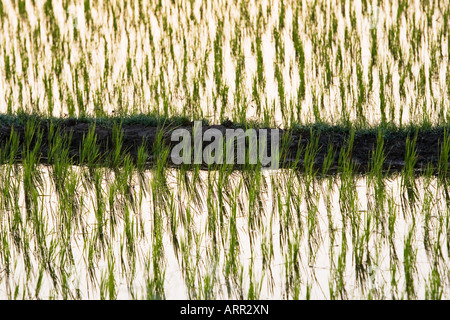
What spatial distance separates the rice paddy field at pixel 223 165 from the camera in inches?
123

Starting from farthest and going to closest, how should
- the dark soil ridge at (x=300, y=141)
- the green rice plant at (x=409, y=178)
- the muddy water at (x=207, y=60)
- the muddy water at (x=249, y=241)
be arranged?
the muddy water at (x=207, y=60) → the dark soil ridge at (x=300, y=141) → the green rice plant at (x=409, y=178) → the muddy water at (x=249, y=241)

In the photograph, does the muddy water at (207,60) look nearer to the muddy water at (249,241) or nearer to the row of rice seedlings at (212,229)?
the row of rice seedlings at (212,229)

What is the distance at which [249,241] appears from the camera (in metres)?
3.43

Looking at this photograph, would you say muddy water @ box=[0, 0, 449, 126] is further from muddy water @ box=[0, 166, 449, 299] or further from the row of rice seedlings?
muddy water @ box=[0, 166, 449, 299]

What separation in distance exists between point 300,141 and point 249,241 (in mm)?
1374

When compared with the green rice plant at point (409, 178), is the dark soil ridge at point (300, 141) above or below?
above

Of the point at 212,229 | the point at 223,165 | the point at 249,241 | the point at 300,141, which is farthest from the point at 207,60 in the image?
the point at 249,241

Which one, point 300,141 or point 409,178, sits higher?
point 300,141

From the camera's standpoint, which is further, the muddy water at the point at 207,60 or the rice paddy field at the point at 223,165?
the muddy water at the point at 207,60

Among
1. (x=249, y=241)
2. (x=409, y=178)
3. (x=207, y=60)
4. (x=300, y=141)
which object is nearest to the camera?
(x=249, y=241)

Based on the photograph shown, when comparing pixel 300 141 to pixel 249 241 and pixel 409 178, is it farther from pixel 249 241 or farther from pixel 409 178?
pixel 249 241

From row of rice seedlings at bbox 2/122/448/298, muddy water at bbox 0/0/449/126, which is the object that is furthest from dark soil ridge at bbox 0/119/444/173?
muddy water at bbox 0/0/449/126

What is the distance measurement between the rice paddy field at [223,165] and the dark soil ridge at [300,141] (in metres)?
0.01

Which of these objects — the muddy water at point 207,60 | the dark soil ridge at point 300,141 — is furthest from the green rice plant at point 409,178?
the muddy water at point 207,60
